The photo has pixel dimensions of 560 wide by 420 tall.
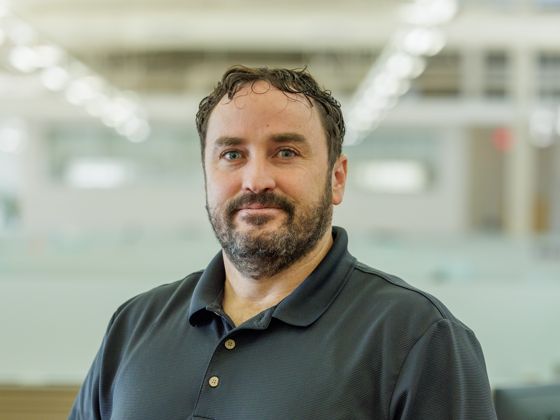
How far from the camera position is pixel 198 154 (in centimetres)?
514

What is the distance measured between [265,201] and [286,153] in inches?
4.3

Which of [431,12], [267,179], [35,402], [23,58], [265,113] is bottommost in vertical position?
[35,402]

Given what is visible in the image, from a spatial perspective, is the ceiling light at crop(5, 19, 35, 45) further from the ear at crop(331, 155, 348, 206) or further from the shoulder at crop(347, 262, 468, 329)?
the shoulder at crop(347, 262, 468, 329)

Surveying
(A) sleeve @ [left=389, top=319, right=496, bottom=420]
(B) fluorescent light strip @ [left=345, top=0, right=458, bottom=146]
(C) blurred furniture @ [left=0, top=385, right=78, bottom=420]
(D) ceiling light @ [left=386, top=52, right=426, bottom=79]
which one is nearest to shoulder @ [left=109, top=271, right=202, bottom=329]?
(A) sleeve @ [left=389, top=319, right=496, bottom=420]

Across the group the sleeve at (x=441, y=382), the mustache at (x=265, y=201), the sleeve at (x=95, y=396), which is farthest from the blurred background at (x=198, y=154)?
the sleeve at (x=441, y=382)

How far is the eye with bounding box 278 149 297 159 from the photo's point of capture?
154cm

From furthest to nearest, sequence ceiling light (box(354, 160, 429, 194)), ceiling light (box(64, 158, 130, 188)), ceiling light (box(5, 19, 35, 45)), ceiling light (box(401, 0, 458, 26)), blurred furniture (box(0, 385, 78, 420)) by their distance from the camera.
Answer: ceiling light (box(354, 160, 429, 194)), ceiling light (box(64, 158, 130, 188)), ceiling light (box(5, 19, 35, 45)), ceiling light (box(401, 0, 458, 26)), blurred furniture (box(0, 385, 78, 420))

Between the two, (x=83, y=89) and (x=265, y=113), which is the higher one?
(x=83, y=89)

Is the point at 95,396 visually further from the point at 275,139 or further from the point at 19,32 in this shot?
the point at 19,32

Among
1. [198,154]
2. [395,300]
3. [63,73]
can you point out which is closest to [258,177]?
[395,300]

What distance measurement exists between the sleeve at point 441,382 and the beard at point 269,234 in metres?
A: 0.33

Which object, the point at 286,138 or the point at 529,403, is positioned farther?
the point at 529,403

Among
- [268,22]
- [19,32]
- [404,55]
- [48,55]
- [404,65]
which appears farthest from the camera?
[268,22]

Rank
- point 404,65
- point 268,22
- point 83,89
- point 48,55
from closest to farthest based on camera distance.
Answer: point 48,55
point 404,65
point 83,89
point 268,22
